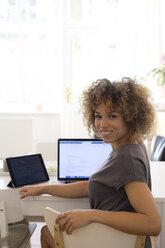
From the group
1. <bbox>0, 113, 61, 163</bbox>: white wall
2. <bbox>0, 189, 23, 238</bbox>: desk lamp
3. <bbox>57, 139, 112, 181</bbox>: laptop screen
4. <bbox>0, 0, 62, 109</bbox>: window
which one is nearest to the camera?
<bbox>0, 189, 23, 238</bbox>: desk lamp

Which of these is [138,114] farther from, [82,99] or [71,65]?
[71,65]

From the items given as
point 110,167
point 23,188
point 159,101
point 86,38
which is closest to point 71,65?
point 86,38

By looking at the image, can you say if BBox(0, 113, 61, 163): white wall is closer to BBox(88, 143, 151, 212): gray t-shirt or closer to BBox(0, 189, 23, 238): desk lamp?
BBox(0, 189, 23, 238): desk lamp

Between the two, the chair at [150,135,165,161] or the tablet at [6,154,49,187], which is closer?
the tablet at [6,154,49,187]

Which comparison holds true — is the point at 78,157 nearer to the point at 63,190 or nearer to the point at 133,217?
the point at 63,190

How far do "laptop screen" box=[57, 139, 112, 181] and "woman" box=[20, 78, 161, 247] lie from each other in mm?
473

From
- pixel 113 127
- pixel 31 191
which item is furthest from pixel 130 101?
pixel 31 191

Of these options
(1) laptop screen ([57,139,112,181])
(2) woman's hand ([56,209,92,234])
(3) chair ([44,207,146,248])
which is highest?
(1) laptop screen ([57,139,112,181])

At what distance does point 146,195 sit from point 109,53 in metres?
4.53

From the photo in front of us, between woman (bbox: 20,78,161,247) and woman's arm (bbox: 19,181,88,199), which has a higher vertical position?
woman (bbox: 20,78,161,247)

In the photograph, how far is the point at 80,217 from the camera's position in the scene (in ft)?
4.07

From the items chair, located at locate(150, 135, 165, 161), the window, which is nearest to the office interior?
the window

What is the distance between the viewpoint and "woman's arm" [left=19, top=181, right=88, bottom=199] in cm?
171

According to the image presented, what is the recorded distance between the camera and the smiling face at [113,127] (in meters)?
1.39
